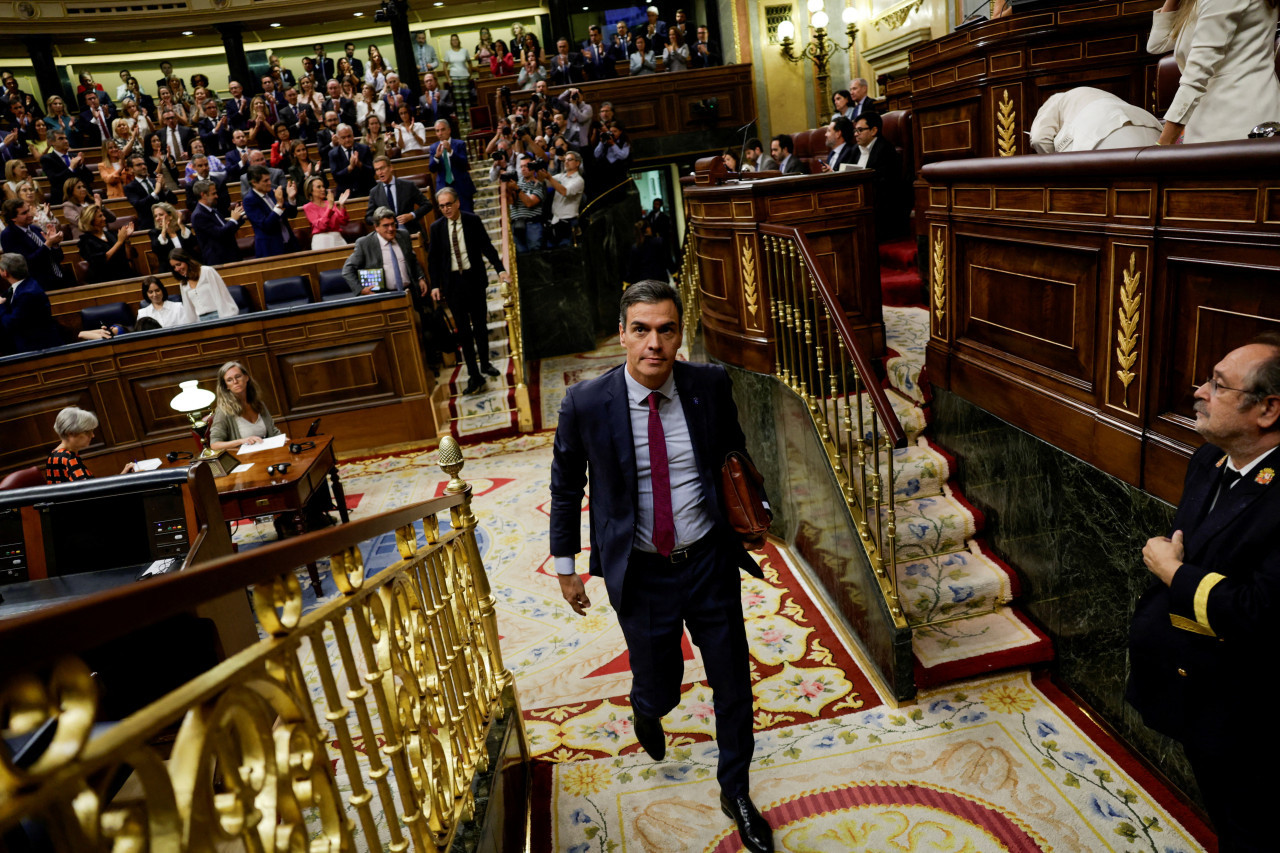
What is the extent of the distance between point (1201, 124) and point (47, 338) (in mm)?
7903

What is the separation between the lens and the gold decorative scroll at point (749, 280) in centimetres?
434

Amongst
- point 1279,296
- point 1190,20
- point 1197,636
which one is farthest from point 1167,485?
point 1190,20

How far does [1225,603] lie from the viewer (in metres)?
1.63

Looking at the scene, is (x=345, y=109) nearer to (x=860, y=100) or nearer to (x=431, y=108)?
(x=431, y=108)

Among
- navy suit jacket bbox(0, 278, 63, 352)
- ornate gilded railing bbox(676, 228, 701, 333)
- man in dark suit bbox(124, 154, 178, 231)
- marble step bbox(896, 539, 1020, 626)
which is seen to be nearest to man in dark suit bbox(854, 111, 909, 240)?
ornate gilded railing bbox(676, 228, 701, 333)

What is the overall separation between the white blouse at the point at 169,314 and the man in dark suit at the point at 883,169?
19.0 ft

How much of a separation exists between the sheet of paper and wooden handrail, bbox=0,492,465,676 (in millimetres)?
4098

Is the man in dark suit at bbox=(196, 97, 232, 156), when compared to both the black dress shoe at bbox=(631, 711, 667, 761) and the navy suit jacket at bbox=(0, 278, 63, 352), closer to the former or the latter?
the navy suit jacket at bbox=(0, 278, 63, 352)

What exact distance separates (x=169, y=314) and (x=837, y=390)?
6.15 meters

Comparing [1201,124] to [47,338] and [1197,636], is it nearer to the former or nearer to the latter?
[1197,636]

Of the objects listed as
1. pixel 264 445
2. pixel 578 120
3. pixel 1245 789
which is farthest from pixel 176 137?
pixel 1245 789

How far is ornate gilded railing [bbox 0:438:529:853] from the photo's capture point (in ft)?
2.09

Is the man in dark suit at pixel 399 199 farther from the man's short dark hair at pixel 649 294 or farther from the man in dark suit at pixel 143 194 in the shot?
the man's short dark hair at pixel 649 294

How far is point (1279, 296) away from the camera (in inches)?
80.1
